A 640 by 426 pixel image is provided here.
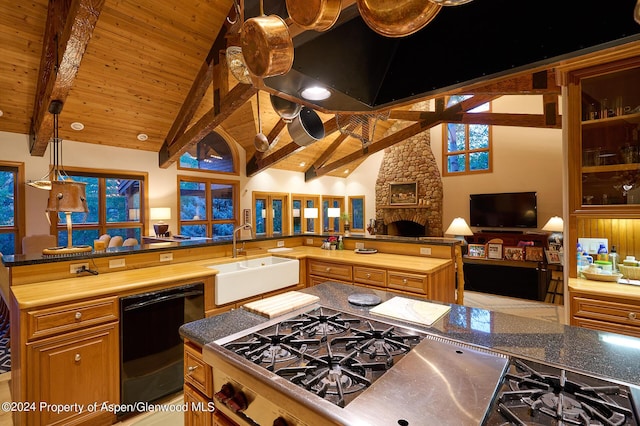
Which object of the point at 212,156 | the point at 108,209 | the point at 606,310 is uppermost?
the point at 212,156

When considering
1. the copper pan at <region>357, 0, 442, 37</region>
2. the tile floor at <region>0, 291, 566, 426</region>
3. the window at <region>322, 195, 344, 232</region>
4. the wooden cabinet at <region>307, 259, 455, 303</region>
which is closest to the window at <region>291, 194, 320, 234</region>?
the window at <region>322, 195, 344, 232</region>

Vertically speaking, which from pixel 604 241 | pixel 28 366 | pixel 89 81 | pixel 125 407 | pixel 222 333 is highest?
pixel 89 81

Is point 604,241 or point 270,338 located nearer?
point 270,338

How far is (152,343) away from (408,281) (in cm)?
207

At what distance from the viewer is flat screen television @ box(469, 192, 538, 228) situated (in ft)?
21.6

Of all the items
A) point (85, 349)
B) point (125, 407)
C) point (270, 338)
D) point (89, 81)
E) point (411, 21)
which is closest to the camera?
point (411, 21)

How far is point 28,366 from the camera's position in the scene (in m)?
1.69

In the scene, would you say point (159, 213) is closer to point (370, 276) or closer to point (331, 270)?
point (331, 270)

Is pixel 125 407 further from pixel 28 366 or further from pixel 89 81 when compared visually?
pixel 89 81

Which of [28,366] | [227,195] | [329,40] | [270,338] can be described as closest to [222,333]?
[270,338]

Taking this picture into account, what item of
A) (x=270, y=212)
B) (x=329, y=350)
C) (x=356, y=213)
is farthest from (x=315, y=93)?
(x=356, y=213)

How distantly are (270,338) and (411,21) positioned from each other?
3.91 feet

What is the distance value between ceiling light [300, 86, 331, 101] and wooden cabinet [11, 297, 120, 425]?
72.2 inches

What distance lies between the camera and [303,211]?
30.0ft
